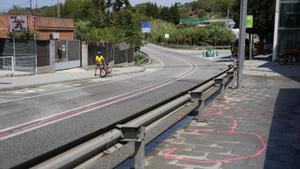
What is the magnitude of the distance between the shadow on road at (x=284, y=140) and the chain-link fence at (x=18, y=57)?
17.8 metres

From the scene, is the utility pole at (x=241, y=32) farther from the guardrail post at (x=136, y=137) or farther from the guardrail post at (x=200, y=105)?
the guardrail post at (x=136, y=137)

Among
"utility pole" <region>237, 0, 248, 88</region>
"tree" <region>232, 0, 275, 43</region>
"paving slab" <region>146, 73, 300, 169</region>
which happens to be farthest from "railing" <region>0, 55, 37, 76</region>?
"tree" <region>232, 0, 275, 43</region>

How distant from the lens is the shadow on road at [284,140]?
5859 mm

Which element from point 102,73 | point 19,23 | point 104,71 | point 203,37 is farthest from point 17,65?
point 203,37

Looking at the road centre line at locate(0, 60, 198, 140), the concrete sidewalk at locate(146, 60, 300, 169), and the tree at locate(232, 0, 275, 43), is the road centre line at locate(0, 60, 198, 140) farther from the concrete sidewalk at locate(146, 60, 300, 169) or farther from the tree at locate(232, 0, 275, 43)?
the tree at locate(232, 0, 275, 43)

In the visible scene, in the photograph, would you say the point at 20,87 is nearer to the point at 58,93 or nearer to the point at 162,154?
the point at 58,93

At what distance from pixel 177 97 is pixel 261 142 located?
163cm

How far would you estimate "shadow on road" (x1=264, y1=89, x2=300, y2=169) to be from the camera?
5.86 m

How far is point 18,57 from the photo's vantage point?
2538cm

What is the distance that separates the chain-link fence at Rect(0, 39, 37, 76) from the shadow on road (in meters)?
17.8

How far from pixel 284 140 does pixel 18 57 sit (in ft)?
69.0

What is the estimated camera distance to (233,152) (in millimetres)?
6379

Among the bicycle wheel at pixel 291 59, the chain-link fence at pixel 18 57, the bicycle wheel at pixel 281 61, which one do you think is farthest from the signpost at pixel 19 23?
the bicycle wheel at pixel 291 59

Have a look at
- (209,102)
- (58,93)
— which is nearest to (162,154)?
(209,102)
